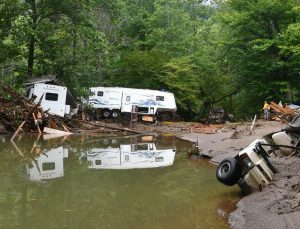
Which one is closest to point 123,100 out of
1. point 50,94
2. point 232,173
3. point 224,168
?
point 50,94

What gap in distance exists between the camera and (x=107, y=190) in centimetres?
1119

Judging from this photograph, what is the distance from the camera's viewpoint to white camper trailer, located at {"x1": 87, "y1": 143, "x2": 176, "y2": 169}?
51.2 ft

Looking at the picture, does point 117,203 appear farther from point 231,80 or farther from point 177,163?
point 231,80

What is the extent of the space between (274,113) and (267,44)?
19.5ft

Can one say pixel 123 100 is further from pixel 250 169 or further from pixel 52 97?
pixel 250 169

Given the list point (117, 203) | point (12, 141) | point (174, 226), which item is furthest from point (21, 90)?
point (174, 226)

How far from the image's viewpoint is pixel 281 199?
9.27 m

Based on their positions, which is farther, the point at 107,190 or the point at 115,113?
the point at 115,113

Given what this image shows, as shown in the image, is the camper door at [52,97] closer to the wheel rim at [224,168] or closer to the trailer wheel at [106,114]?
the trailer wheel at [106,114]

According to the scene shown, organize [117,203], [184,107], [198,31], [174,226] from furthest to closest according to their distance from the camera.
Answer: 1. [198,31]
2. [184,107]
3. [117,203]
4. [174,226]

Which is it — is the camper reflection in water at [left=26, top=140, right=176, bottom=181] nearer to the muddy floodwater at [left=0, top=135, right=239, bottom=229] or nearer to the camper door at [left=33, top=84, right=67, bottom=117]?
the muddy floodwater at [left=0, top=135, right=239, bottom=229]

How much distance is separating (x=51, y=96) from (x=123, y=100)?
28.4 ft

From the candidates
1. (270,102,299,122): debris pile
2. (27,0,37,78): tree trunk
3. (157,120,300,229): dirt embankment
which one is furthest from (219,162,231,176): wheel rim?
(27,0,37,78): tree trunk

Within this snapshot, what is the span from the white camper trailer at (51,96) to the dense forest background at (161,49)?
2.13m
